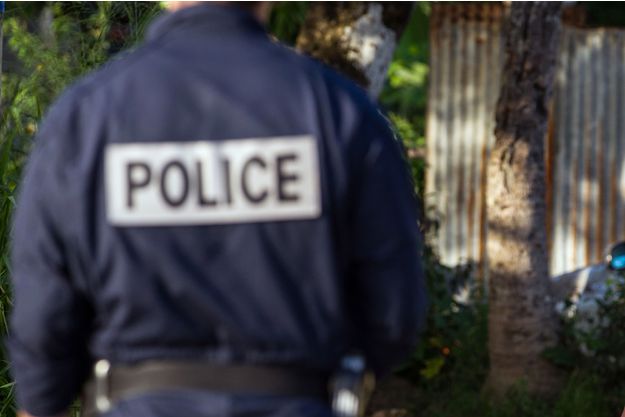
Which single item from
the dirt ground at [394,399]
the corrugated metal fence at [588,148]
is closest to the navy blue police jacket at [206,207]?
the dirt ground at [394,399]

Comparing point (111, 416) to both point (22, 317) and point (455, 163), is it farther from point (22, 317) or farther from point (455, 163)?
point (455, 163)

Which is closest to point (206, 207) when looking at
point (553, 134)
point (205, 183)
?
point (205, 183)

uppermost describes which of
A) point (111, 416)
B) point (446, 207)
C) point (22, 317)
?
point (22, 317)

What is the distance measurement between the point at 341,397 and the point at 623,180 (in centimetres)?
890

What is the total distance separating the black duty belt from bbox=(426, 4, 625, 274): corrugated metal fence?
333 inches

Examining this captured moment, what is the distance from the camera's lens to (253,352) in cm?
240

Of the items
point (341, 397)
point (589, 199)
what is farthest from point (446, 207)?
point (341, 397)

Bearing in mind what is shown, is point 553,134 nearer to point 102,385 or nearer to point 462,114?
point 462,114

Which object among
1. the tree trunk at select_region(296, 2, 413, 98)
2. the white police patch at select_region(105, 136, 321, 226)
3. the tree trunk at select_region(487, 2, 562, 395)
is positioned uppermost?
the tree trunk at select_region(296, 2, 413, 98)

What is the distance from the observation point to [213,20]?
8.21 feet

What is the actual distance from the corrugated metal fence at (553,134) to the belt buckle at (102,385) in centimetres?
845

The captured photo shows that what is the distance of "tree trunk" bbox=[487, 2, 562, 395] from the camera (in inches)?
341

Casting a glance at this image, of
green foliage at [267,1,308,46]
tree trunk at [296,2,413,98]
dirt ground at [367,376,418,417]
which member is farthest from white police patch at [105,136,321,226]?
green foliage at [267,1,308,46]

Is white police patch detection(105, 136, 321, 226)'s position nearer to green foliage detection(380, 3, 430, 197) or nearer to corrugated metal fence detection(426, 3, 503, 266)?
corrugated metal fence detection(426, 3, 503, 266)
